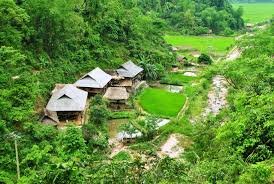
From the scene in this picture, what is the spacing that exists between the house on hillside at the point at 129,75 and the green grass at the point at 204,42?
65.8 ft

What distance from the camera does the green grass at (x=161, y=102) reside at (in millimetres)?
31688

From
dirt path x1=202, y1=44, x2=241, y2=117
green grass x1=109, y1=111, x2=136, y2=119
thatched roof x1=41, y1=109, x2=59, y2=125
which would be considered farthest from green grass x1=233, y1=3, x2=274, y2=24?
thatched roof x1=41, y1=109, x2=59, y2=125

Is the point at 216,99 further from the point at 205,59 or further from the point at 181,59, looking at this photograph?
the point at 181,59

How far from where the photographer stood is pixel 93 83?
31922mm

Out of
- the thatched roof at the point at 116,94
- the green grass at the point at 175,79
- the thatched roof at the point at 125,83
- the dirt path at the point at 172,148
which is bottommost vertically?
the green grass at the point at 175,79

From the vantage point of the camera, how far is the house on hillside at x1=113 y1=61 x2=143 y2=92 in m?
35.0

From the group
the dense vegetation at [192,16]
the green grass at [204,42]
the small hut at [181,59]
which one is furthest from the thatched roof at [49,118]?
the dense vegetation at [192,16]

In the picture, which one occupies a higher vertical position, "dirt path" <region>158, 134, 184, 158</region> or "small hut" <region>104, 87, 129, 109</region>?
"small hut" <region>104, 87, 129, 109</region>

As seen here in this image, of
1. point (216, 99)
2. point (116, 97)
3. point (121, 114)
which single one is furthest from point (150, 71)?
point (121, 114)

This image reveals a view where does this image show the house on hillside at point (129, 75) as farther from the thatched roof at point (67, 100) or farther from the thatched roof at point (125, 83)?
the thatched roof at point (67, 100)

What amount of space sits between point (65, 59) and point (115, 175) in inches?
959

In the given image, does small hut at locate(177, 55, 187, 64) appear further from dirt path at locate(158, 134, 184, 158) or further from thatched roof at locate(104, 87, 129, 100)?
dirt path at locate(158, 134, 184, 158)

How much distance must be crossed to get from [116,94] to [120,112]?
1493mm

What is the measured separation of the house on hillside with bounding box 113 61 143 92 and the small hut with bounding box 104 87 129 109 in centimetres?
263
